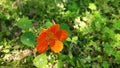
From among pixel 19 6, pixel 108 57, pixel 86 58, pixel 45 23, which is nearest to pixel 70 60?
pixel 86 58

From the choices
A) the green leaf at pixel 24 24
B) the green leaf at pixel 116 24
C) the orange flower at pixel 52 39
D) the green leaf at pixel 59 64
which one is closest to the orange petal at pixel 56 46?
the orange flower at pixel 52 39

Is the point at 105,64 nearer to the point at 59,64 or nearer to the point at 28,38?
the point at 59,64

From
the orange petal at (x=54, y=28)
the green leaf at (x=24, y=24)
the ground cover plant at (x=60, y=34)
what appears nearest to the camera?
the orange petal at (x=54, y=28)

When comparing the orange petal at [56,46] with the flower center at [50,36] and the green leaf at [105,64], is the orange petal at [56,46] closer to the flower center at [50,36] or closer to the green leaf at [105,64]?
the flower center at [50,36]

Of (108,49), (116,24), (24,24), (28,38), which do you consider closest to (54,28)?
(28,38)

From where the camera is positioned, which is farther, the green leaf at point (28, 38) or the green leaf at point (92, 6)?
the green leaf at point (92, 6)

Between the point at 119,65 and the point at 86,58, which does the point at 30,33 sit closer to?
the point at 86,58

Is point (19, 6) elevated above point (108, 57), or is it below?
above
